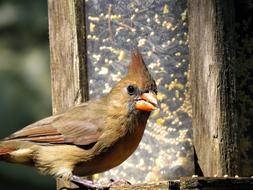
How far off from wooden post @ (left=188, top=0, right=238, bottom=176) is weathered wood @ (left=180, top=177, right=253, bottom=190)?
677mm

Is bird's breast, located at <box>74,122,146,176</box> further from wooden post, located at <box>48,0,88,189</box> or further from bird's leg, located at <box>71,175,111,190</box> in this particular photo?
wooden post, located at <box>48,0,88,189</box>

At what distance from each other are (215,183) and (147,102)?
1052 millimetres

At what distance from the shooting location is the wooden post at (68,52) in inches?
229

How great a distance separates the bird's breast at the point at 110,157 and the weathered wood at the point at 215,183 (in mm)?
874

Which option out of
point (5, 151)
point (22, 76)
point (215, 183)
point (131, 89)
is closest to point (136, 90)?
point (131, 89)

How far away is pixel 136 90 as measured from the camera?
5.75 meters

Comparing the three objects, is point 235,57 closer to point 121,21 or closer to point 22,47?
point 121,21

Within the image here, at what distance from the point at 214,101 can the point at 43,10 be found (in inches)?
148

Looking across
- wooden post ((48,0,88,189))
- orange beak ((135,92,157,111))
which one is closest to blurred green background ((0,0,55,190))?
wooden post ((48,0,88,189))

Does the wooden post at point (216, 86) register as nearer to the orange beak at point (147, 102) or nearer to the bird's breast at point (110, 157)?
the orange beak at point (147, 102)

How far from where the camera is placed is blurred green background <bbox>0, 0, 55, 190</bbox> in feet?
28.0

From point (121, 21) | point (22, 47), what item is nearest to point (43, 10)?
point (22, 47)

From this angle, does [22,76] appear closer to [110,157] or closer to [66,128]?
[66,128]

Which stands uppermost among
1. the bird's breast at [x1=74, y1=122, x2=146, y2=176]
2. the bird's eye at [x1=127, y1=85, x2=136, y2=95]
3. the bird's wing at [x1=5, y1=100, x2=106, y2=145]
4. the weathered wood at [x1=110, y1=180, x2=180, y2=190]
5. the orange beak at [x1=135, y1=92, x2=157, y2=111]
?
the bird's eye at [x1=127, y1=85, x2=136, y2=95]
